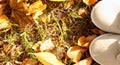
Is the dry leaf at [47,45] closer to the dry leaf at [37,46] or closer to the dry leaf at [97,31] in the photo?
the dry leaf at [37,46]

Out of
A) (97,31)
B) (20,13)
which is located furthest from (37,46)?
(97,31)

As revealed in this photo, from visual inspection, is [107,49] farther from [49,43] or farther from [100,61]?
[49,43]

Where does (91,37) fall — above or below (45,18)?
below

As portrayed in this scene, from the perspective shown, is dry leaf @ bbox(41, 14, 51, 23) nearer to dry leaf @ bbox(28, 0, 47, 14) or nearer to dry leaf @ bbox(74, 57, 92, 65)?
dry leaf @ bbox(28, 0, 47, 14)

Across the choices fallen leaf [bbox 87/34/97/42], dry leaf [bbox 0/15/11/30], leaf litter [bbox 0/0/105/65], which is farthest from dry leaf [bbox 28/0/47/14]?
fallen leaf [bbox 87/34/97/42]

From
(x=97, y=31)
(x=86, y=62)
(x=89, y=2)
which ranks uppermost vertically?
(x=89, y=2)

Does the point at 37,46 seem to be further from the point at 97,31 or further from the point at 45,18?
the point at 97,31

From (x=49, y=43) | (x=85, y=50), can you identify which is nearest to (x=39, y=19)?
(x=49, y=43)
